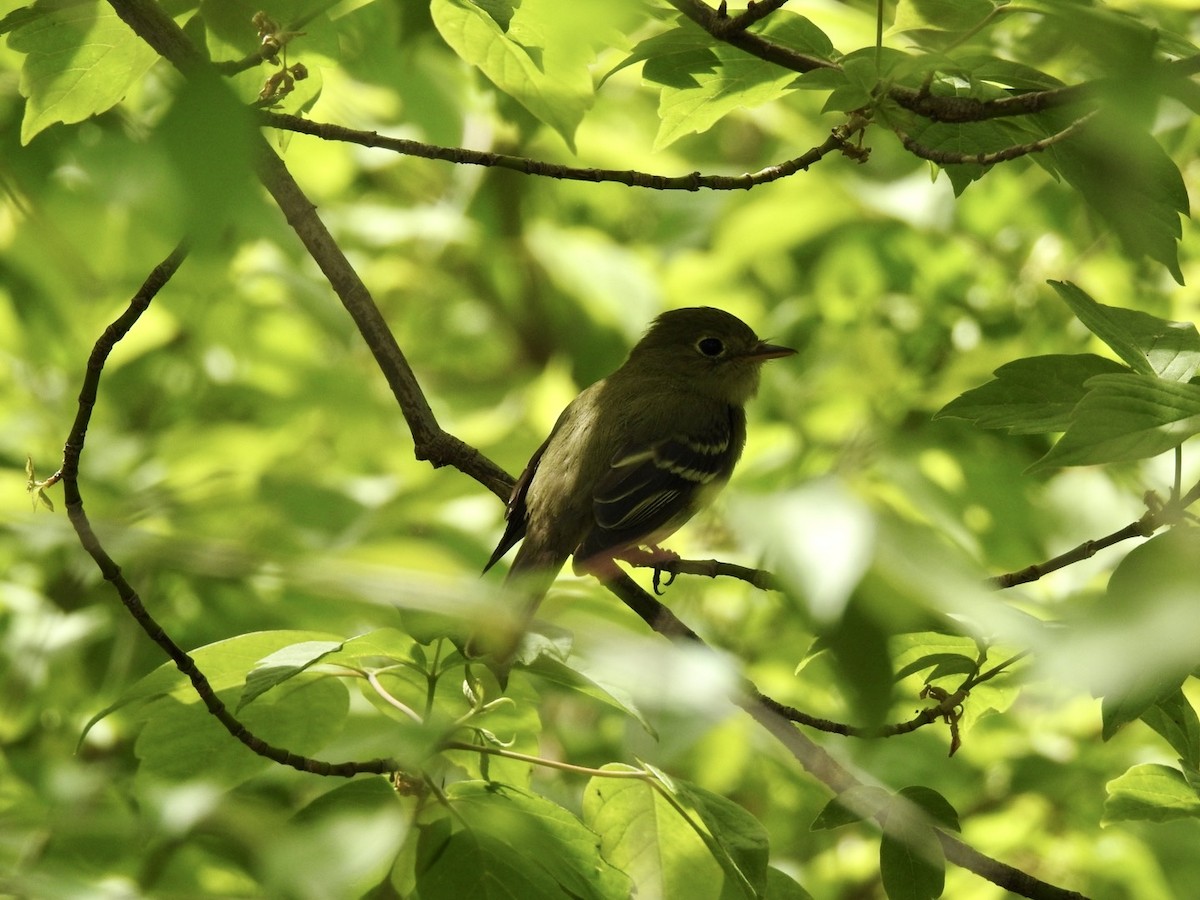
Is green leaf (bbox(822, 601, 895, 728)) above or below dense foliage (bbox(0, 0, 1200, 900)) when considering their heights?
above

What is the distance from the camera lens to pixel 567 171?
8.93ft

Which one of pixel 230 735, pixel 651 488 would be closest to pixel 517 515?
pixel 651 488

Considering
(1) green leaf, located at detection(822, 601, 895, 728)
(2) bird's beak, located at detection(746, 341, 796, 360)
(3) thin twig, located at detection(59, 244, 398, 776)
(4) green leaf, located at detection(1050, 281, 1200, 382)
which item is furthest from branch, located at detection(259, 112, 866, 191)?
(2) bird's beak, located at detection(746, 341, 796, 360)

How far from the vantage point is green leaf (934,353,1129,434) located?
2041 mm

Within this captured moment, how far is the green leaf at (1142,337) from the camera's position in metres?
1.99

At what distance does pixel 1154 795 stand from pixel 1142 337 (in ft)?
2.61

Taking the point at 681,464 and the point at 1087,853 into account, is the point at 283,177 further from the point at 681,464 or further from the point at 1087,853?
the point at 1087,853

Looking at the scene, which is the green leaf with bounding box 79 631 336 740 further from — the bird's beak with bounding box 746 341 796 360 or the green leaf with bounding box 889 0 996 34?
the bird's beak with bounding box 746 341 796 360

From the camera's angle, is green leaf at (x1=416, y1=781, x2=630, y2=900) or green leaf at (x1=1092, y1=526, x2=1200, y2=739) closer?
green leaf at (x1=1092, y1=526, x2=1200, y2=739)

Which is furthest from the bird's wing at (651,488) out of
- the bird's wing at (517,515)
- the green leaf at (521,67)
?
the green leaf at (521,67)

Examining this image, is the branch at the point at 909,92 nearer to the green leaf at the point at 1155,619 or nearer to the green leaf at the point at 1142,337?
the green leaf at the point at 1142,337

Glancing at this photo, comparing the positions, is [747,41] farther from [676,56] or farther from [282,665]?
[282,665]

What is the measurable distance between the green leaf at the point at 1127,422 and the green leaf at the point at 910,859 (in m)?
0.69

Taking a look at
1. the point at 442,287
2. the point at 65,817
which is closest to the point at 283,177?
the point at 65,817
